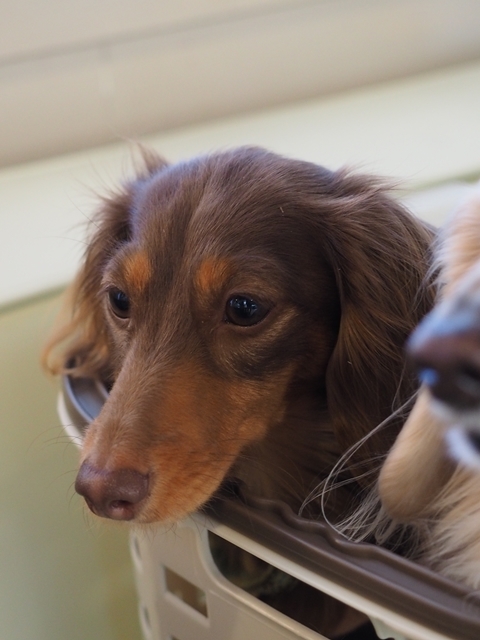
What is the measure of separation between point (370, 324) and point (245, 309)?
5.6 inches

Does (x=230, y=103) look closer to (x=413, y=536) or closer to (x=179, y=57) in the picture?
(x=179, y=57)

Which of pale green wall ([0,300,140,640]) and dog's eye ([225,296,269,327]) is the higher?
dog's eye ([225,296,269,327])

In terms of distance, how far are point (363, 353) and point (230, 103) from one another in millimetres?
896

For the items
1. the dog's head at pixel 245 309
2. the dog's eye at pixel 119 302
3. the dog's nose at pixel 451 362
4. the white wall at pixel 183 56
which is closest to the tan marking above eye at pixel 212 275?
the dog's head at pixel 245 309

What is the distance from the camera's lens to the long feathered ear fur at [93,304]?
1072mm

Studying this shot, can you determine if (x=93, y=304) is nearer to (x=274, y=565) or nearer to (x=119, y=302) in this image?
(x=119, y=302)

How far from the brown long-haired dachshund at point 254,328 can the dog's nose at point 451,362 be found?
327 mm

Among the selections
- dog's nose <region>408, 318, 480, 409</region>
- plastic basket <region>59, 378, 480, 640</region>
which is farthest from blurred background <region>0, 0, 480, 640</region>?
dog's nose <region>408, 318, 480, 409</region>

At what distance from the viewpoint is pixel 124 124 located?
5.18 ft

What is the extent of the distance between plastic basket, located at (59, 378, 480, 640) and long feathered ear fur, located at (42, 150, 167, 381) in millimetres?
90

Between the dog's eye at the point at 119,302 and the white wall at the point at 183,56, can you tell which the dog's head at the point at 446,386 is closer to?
the dog's eye at the point at 119,302

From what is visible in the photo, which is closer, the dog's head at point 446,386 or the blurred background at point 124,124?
the dog's head at point 446,386

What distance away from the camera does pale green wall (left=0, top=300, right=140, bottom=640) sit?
1.19m

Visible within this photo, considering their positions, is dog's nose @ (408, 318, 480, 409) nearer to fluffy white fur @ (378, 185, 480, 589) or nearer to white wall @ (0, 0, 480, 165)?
fluffy white fur @ (378, 185, 480, 589)
